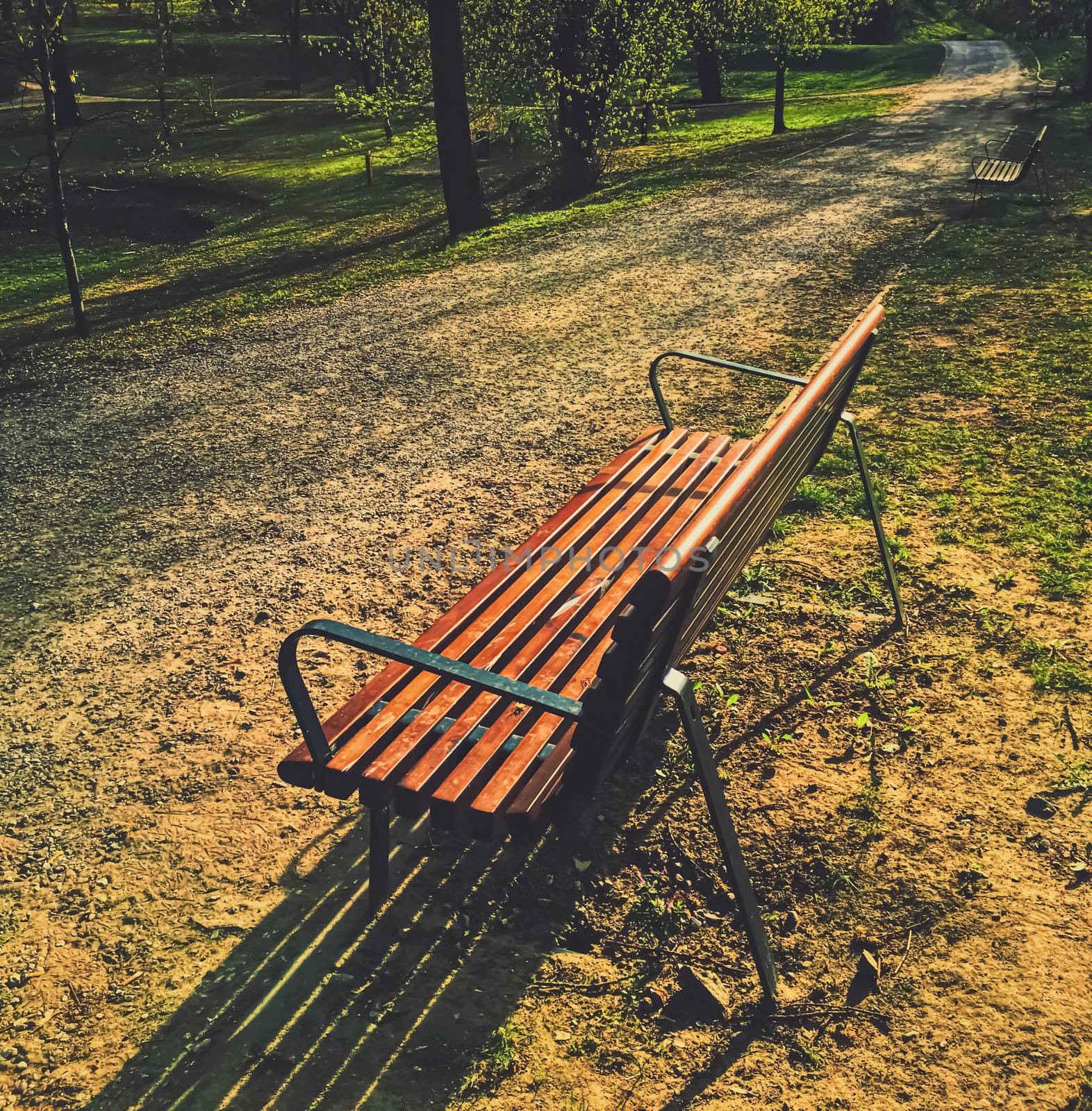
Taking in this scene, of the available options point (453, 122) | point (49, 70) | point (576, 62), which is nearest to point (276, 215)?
point (453, 122)

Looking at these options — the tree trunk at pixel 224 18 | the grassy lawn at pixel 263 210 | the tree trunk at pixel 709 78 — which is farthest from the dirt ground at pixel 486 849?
the tree trunk at pixel 224 18

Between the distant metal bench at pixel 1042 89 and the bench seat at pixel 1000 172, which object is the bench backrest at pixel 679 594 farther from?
the distant metal bench at pixel 1042 89

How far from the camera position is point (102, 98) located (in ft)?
119

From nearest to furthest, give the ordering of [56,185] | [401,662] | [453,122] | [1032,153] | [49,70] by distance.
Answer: [401,662]
[49,70]
[56,185]
[1032,153]
[453,122]

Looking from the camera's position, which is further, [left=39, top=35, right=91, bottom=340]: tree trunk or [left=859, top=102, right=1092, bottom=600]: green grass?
[left=39, top=35, right=91, bottom=340]: tree trunk

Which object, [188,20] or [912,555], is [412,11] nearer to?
[912,555]

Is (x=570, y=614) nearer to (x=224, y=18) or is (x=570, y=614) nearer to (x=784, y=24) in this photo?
(x=784, y=24)

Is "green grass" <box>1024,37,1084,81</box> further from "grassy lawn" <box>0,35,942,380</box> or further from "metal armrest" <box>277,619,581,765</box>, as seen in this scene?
"metal armrest" <box>277,619,581,765</box>

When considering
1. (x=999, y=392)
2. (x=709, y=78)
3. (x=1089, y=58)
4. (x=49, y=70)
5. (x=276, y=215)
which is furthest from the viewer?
(x=709, y=78)

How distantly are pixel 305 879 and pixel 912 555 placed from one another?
10.3 feet

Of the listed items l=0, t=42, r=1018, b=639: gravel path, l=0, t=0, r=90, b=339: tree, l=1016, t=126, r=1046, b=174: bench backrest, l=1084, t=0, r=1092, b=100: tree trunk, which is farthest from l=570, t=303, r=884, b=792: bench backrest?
l=1084, t=0, r=1092, b=100: tree trunk

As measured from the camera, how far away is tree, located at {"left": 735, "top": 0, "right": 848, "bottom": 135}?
68.8ft

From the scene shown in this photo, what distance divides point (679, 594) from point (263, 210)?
17151mm

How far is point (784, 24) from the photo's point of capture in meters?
21.1
